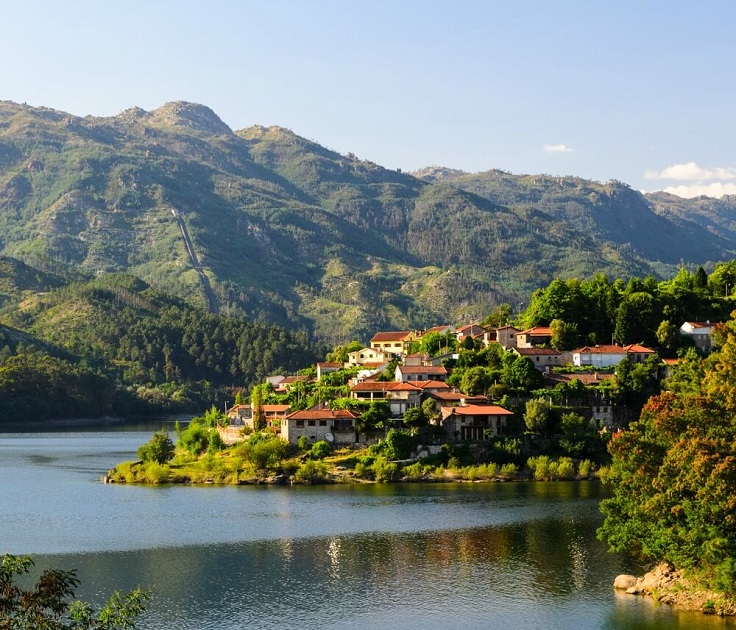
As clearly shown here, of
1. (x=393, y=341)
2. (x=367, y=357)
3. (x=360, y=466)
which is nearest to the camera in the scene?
(x=360, y=466)

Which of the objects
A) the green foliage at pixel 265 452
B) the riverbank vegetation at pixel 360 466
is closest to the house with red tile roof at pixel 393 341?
the riverbank vegetation at pixel 360 466

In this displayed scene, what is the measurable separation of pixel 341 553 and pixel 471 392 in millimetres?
45325

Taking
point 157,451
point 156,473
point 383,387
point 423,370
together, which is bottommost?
point 156,473

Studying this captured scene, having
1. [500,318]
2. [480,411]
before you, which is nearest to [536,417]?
[480,411]

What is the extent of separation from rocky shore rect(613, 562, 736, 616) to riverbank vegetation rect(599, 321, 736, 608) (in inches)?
15.8

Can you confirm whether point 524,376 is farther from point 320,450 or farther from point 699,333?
point 699,333

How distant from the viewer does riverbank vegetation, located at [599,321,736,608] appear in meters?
50.0

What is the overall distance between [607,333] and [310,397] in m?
33.3

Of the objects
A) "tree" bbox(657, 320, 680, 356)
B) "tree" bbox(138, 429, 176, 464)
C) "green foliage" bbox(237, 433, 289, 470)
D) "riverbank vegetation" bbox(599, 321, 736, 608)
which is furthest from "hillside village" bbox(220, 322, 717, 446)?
"riverbank vegetation" bbox(599, 321, 736, 608)

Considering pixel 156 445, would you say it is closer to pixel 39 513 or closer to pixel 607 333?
pixel 39 513

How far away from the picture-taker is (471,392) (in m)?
111

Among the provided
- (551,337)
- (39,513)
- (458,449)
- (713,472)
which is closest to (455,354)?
(551,337)

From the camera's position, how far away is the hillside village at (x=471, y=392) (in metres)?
105

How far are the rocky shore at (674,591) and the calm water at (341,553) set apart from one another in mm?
794
